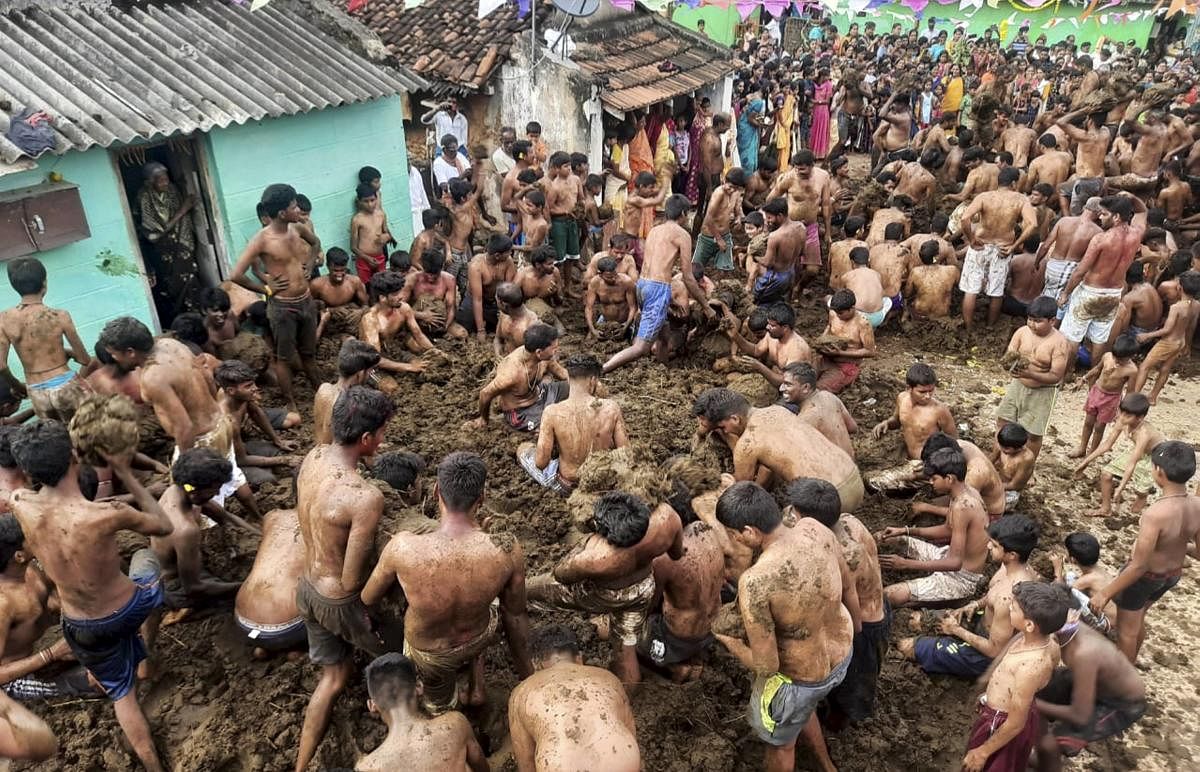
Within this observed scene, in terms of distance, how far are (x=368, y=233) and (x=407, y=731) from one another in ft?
24.0

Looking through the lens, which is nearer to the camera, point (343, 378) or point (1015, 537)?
point (1015, 537)

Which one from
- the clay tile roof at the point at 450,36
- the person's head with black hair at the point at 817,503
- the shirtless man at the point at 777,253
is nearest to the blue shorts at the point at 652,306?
the shirtless man at the point at 777,253

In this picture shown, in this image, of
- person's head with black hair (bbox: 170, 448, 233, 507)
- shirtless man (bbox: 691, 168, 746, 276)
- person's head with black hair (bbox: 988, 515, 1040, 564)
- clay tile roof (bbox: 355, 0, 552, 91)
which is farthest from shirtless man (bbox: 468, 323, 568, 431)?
clay tile roof (bbox: 355, 0, 552, 91)

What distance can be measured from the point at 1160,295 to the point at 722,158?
7502mm

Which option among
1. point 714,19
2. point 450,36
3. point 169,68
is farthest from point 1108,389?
point 714,19

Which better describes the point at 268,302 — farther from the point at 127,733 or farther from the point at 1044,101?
the point at 1044,101

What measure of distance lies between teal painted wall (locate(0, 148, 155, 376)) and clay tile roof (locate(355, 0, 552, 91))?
18.9ft

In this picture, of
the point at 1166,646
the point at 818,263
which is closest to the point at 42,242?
the point at 818,263

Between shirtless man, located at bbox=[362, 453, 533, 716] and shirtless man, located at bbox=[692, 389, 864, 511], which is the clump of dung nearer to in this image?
shirtless man, located at bbox=[362, 453, 533, 716]

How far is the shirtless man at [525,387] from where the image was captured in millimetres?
6863

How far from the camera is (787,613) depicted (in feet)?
13.0

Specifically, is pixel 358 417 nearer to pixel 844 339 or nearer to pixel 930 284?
pixel 844 339

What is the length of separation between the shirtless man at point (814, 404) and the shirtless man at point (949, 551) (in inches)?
27.5

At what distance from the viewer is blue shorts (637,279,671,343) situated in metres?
8.57
